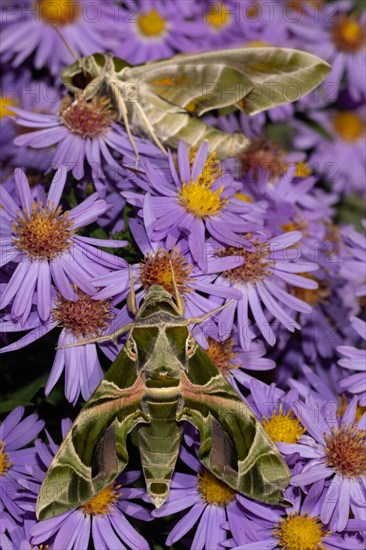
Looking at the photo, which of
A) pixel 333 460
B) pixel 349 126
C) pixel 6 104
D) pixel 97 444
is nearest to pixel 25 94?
pixel 6 104

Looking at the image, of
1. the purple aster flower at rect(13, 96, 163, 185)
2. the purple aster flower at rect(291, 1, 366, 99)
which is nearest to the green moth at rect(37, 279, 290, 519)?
the purple aster flower at rect(13, 96, 163, 185)

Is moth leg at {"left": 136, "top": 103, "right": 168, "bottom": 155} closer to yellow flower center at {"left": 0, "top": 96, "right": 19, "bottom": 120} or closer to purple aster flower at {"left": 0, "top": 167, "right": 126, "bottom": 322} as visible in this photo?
purple aster flower at {"left": 0, "top": 167, "right": 126, "bottom": 322}

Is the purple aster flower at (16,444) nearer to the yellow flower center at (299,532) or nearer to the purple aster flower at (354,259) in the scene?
the yellow flower center at (299,532)

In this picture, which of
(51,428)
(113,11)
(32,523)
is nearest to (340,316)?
(51,428)

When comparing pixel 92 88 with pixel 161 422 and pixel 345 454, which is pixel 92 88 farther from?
pixel 345 454

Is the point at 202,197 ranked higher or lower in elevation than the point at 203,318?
higher

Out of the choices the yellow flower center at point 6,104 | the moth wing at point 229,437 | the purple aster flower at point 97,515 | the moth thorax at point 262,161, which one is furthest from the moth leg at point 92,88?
the purple aster flower at point 97,515
